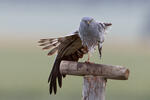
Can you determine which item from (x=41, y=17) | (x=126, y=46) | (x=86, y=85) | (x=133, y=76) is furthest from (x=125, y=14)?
(x=86, y=85)

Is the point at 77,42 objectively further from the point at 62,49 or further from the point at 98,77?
the point at 98,77

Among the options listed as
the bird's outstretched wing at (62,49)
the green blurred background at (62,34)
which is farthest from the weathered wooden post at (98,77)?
the green blurred background at (62,34)

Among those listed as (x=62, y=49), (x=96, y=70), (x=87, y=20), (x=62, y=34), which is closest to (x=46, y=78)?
(x=62, y=49)

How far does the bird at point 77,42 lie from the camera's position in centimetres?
748

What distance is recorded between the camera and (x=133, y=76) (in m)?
17.5

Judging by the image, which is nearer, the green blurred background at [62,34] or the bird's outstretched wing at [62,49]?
the bird's outstretched wing at [62,49]

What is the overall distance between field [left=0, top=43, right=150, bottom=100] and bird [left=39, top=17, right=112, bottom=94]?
5026mm

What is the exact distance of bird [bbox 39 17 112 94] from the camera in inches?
295

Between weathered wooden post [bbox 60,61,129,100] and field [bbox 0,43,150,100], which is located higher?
weathered wooden post [bbox 60,61,129,100]

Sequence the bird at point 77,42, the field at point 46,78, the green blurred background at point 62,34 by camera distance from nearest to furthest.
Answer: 1. the bird at point 77,42
2. the field at point 46,78
3. the green blurred background at point 62,34

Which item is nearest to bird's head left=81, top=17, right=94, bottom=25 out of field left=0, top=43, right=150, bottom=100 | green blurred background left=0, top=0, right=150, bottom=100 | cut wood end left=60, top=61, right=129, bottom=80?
green blurred background left=0, top=0, right=150, bottom=100

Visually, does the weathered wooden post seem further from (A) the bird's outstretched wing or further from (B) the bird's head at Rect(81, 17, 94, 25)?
(A) the bird's outstretched wing

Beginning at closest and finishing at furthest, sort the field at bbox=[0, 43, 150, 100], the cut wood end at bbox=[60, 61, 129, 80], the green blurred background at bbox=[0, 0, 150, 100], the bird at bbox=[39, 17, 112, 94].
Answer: the cut wood end at bbox=[60, 61, 129, 80]
the bird at bbox=[39, 17, 112, 94]
the field at bbox=[0, 43, 150, 100]
the green blurred background at bbox=[0, 0, 150, 100]

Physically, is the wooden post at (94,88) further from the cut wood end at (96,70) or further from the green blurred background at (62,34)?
the green blurred background at (62,34)
